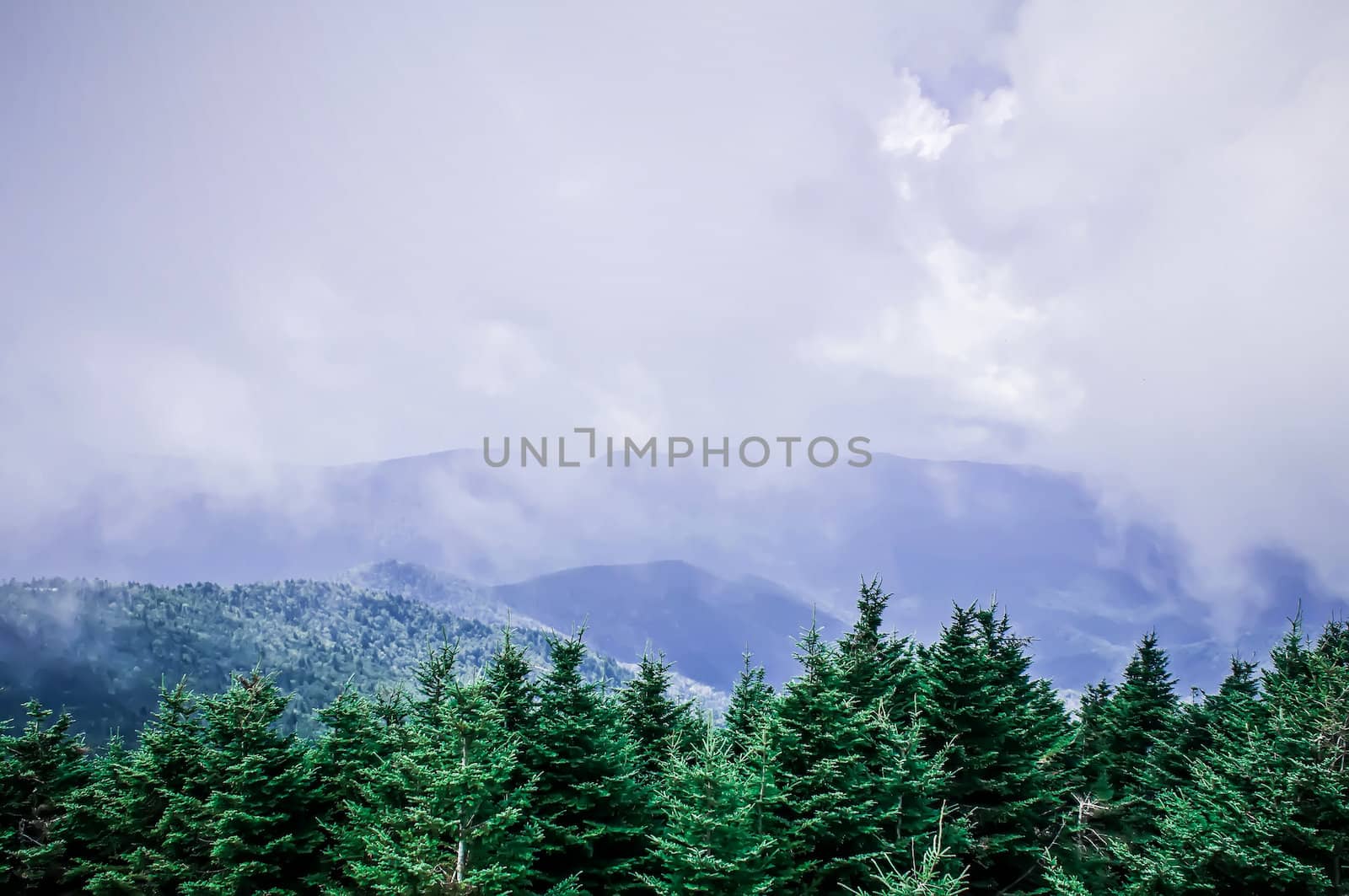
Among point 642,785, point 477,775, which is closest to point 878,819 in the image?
point 642,785

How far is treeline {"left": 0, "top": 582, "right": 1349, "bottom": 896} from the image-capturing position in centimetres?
1695

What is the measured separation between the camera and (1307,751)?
680 inches

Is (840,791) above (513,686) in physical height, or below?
below

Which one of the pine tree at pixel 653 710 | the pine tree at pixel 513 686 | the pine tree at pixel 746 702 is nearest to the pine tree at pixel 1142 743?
Result: the pine tree at pixel 746 702

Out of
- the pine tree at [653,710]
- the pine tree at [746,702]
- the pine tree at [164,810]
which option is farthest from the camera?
the pine tree at [653,710]

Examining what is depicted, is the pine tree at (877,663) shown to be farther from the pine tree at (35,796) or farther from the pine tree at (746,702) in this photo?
the pine tree at (35,796)

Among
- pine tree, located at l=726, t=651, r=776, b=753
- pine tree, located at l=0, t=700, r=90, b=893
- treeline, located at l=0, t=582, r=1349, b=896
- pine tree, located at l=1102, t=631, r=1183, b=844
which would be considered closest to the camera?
treeline, located at l=0, t=582, r=1349, b=896

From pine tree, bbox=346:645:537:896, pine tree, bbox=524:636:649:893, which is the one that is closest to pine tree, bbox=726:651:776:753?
pine tree, bbox=524:636:649:893

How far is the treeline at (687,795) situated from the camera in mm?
16953

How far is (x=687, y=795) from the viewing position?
58.2ft

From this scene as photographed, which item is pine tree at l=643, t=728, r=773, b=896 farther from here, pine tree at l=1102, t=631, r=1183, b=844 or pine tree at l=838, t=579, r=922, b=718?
pine tree at l=1102, t=631, r=1183, b=844

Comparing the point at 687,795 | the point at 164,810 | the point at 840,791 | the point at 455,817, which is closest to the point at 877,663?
the point at 840,791

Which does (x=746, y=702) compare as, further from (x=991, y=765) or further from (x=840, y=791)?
(x=840, y=791)

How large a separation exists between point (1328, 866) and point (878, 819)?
1019 cm
